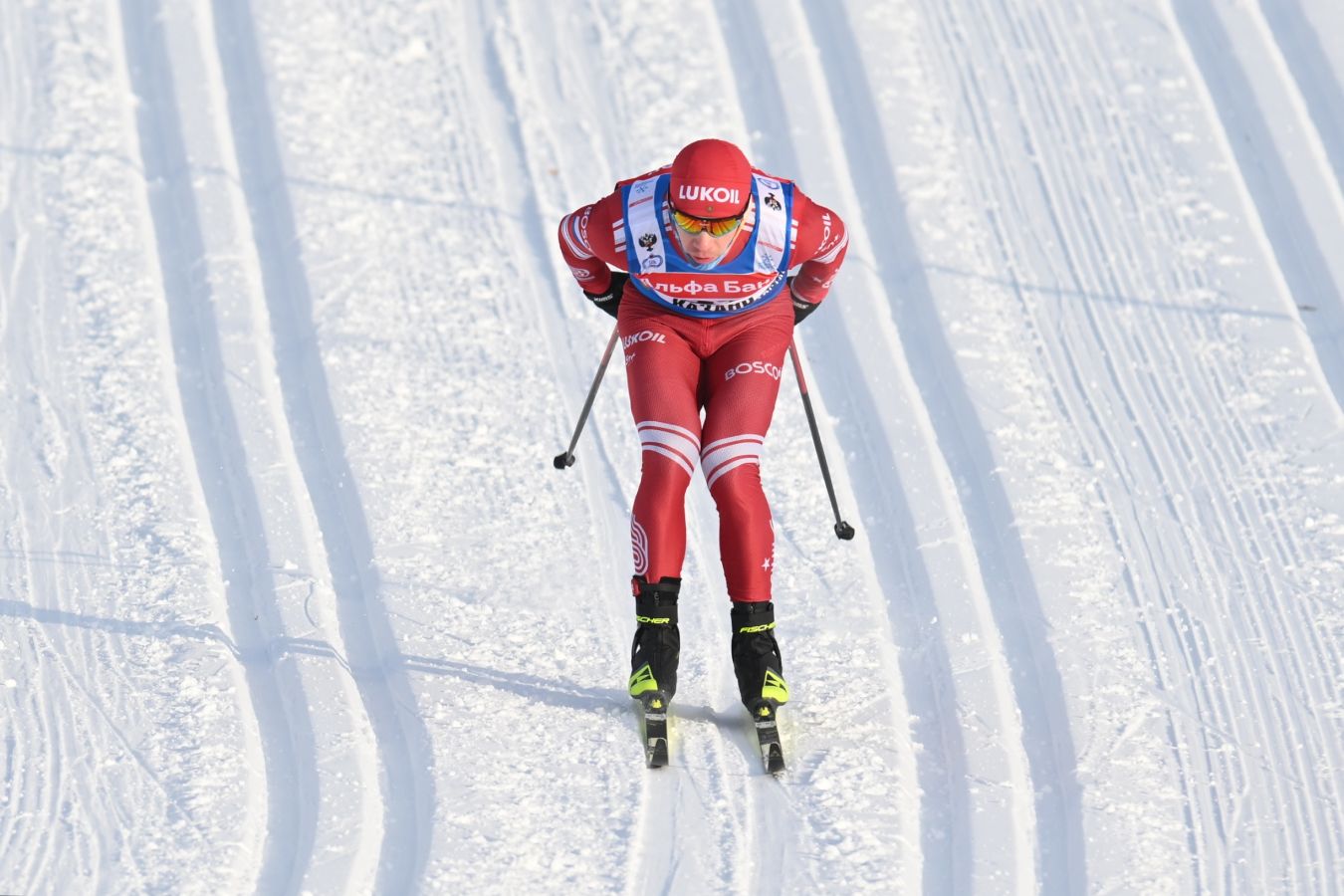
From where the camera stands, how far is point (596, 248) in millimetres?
5668

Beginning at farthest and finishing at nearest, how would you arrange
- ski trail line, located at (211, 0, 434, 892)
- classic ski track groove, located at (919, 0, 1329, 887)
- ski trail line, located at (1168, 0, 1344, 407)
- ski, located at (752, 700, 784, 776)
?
ski trail line, located at (1168, 0, 1344, 407) < classic ski track groove, located at (919, 0, 1329, 887) < ski, located at (752, 700, 784, 776) < ski trail line, located at (211, 0, 434, 892)

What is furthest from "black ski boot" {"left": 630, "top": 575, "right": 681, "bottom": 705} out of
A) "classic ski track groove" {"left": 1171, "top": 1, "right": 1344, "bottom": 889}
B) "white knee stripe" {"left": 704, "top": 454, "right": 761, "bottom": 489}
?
"classic ski track groove" {"left": 1171, "top": 1, "right": 1344, "bottom": 889}

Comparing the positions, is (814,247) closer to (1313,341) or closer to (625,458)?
(625,458)

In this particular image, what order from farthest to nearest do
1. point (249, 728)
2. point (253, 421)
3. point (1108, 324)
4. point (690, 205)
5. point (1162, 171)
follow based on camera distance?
point (1162, 171)
point (1108, 324)
point (253, 421)
point (249, 728)
point (690, 205)

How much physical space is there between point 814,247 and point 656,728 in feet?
5.49

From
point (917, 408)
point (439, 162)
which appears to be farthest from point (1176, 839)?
point (439, 162)

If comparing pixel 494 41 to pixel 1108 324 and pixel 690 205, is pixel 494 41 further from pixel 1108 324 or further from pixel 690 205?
pixel 690 205

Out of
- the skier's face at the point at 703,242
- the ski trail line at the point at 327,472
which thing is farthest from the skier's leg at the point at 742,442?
the ski trail line at the point at 327,472

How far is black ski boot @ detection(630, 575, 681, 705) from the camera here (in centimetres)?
549

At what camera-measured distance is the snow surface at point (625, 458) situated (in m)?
5.36

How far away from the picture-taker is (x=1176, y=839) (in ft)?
17.4

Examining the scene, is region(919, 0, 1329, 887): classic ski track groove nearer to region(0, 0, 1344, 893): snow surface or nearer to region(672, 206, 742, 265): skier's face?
region(0, 0, 1344, 893): snow surface

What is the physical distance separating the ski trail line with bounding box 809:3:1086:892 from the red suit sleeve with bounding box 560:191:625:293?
1885mm

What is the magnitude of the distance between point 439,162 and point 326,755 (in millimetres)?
3819
